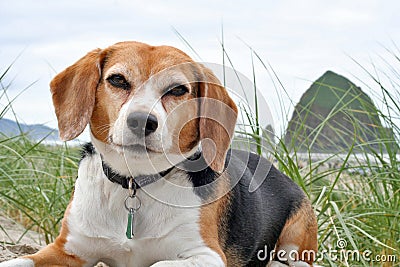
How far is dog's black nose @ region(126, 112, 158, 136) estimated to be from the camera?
8.93ft

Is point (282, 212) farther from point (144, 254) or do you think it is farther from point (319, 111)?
point (319, 111)

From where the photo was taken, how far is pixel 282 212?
385 cm

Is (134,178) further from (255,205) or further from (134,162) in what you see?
(255,205)

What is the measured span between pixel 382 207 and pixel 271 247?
102 centimetres

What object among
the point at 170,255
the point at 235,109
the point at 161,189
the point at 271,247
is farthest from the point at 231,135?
the point at 271,247

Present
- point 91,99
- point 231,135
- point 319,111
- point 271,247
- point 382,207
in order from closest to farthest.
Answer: point 91,99 < point 231,135 < point 271,247 < point 382,207 < point 319,111

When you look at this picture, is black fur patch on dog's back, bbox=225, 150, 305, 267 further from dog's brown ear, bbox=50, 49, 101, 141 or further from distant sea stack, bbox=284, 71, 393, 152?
dog's brown ear, bbox=50, 49, 101, 141

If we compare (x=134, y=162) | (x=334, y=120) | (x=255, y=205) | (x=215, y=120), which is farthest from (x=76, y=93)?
(x=334, y=120)

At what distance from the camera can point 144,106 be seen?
2.79 m

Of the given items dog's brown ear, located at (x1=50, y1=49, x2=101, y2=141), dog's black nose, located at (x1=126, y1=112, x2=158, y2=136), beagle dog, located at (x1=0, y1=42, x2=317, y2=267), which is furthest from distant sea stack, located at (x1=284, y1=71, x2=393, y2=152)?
dog's black nose, located at (x1=126, y1=112, x2=158, y2=136)

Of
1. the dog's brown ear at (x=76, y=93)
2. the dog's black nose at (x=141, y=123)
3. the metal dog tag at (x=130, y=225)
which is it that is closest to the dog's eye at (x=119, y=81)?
the dog's brown ear at (x=76, y=93)

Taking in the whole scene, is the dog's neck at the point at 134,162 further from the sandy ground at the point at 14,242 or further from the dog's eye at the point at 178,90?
the sandy ground at the point at 14,242

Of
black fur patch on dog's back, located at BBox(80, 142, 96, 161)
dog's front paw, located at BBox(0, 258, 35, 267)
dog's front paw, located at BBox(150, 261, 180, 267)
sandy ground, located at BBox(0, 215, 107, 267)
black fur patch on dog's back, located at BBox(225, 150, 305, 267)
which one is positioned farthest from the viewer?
sandy ground, located at BBox(0, 215, 107, 267)

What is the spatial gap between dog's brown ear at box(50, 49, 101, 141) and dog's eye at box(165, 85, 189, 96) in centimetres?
37
